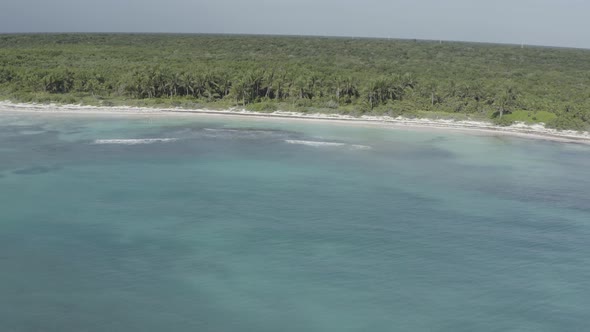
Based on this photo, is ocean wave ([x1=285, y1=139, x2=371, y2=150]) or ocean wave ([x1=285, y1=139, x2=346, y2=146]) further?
ocean wave ([x1=285, y1=139, x2=346, y2=146])

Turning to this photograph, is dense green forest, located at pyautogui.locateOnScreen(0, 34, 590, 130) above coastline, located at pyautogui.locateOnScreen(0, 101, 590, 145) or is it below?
above

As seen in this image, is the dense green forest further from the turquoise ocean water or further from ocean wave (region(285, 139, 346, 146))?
the turquoise ocean water

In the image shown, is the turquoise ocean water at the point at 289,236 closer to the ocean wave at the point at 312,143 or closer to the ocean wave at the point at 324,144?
the ocean wave at the point at 324,144

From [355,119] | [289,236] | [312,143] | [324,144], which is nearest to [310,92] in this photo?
[355,119]

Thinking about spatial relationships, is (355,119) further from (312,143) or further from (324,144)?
(312,143)

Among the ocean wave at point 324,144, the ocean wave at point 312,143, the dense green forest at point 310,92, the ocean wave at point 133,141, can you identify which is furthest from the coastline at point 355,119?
the ocean wave at point 133,141

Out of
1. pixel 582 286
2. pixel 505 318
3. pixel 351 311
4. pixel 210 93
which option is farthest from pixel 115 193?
pixel 210 93

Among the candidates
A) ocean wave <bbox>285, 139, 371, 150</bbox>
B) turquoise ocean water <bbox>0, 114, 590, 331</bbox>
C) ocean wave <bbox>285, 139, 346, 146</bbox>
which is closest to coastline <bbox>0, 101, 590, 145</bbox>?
turquoise ocean water <bbox>0, 114, 590, 331</bbox>
